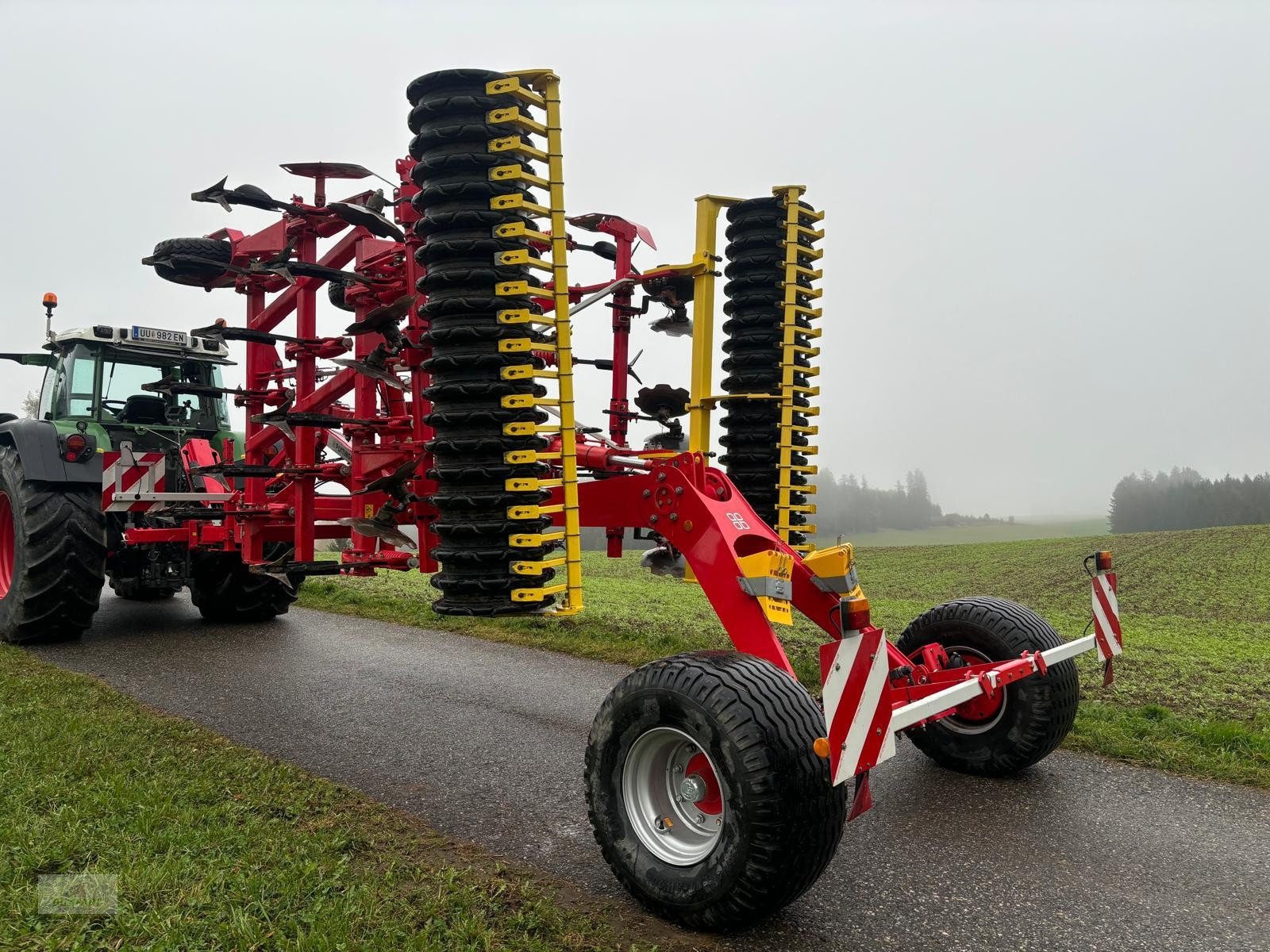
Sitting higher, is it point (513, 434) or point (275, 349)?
point (275, 349)

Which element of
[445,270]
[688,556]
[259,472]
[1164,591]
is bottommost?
[1164,591]

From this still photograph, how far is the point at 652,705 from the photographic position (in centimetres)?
308

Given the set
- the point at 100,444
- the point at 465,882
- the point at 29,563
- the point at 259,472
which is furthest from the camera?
the point at 100,444

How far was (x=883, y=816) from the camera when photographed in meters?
3.83

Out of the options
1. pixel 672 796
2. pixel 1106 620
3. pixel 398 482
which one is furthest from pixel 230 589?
pixel 1106 620

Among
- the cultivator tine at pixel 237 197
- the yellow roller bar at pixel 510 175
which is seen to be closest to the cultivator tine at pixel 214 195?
the cultivator tine at pixel 237 197

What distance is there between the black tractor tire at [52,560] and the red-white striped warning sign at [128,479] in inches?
4.5

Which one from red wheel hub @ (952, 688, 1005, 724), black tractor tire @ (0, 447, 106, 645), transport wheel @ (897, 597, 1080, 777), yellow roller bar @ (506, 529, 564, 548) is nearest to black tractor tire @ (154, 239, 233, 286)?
black tractor tire @ (0, 447, 106, 645)

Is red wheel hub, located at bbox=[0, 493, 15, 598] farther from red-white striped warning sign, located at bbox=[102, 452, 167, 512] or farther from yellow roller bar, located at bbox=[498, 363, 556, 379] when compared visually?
yellow roller bar, located at bbox=[498, 363, 556, 379]

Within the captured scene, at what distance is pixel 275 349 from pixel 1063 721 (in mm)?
6084

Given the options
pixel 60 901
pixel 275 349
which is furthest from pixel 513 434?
pixel 275 349

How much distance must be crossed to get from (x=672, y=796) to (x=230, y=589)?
7216mm

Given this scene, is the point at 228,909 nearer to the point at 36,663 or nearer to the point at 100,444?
the point at 36,663

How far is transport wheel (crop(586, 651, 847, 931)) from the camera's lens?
2.74 m
